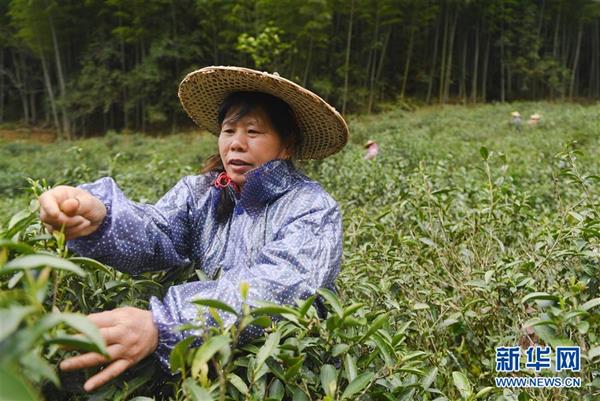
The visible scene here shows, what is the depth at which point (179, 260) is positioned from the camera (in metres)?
1.21

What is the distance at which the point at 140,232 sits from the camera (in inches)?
43.1

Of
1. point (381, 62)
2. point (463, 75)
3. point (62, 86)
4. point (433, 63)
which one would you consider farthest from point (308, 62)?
point (62, 86)

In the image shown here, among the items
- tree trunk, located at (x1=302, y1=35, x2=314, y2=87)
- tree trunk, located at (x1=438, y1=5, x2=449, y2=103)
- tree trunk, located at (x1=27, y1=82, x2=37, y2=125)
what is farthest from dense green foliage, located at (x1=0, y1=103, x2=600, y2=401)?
tree trunk, located at (x1=27, y1=82, x2=37, y2=125)

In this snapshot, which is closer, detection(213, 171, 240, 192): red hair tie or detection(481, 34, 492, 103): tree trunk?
detection(213, 171, 240, 192): red hair tie

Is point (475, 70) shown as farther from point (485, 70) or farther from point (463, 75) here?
point (485, 70)

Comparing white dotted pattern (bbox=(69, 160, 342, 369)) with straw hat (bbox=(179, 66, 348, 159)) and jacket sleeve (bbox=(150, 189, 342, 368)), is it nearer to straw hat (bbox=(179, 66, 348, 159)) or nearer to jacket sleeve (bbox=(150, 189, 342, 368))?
jacket sleeve (bbox=(150, 189, 342, 368))

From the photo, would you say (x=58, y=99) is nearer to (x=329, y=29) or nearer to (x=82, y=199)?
(x=329, y=29)

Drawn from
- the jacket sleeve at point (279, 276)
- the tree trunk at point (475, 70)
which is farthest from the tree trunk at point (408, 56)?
the jacket sleeve at point (279, 276)

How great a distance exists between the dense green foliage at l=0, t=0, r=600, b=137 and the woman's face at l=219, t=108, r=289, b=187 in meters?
12.1

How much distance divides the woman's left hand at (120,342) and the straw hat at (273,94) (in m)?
0.62

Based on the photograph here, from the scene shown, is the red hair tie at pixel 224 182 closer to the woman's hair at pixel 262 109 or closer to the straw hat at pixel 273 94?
the woman's hair at pixel 262 109

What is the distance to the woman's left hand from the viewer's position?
0.69 metres

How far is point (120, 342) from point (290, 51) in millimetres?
16151

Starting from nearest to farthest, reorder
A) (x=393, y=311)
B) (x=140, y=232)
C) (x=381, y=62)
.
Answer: (x=140, y=232)
(x=393, y=311)
(x=381, y=62)
